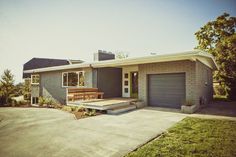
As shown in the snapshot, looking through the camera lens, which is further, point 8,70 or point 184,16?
point 8,70

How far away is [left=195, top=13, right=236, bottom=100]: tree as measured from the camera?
711 inches

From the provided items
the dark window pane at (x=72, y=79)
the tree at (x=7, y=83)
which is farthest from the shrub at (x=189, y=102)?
the tree at (x=7, y=83)

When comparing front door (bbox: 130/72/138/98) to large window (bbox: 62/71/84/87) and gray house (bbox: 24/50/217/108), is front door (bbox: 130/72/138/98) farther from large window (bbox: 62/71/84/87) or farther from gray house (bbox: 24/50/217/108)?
large window (bbox: 62/71/84/87)

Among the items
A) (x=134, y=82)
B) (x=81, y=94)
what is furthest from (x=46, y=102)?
(x=134, y=82)

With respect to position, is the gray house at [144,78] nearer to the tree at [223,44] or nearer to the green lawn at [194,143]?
the green lawn at [194,143]

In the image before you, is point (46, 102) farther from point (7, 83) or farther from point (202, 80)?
point (202, 80)

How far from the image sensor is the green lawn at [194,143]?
12.7ft

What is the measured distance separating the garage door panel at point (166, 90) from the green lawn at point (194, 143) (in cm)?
461

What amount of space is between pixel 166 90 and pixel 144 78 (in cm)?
180

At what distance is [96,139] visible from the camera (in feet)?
16.5

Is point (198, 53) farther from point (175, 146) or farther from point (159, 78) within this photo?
point (175, 146)

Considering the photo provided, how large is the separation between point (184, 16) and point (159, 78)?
219 inches

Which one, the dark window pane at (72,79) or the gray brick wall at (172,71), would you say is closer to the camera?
the gray brick wall at (172,71)

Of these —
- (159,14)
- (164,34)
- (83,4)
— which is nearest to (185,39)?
(164,34)
